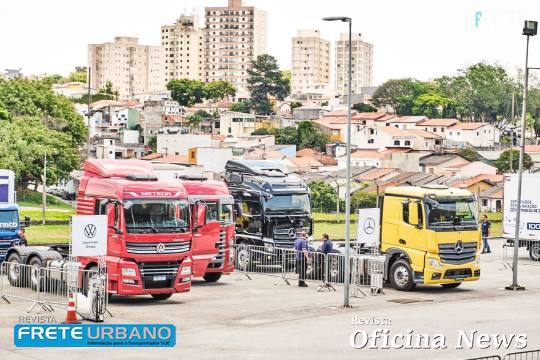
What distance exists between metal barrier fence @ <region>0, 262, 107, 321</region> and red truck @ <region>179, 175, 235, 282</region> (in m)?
4.84

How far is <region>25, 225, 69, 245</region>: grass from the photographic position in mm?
49081

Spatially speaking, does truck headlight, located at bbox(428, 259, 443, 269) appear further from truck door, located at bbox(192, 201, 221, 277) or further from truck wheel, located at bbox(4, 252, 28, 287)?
truck wheel, located at bbox(4, 252, 28, 287)

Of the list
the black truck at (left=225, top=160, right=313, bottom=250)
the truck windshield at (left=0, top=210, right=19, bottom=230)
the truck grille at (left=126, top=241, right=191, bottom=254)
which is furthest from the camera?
the black truck at (left=225, top=160, right=313, bottom=250)

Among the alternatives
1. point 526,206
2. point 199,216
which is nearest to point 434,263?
point 199,216

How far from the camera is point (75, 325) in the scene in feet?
74.9

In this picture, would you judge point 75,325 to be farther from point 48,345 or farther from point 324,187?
point 324,187

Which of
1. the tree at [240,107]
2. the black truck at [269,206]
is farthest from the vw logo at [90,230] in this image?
the tree at [240,107]

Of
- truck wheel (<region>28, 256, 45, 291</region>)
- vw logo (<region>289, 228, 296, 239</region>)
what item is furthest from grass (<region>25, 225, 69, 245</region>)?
truck wheel (<region>28, 256, 45, 291</region>)

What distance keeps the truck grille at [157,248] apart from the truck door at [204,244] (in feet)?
11.9

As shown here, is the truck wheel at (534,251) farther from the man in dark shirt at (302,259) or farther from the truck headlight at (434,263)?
the man in dark shirt at (302,259)

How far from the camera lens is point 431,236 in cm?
3008

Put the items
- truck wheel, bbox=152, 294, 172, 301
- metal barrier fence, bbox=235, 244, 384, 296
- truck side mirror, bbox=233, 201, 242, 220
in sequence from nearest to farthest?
truck wheel, bbox=152, 294, 172, 301 → metal barrier fence, bbox=235, 244, 384, 296 → truck side mirror, bbox=233, 201, 242, 220

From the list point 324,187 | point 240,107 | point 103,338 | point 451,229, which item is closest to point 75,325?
point 103,338

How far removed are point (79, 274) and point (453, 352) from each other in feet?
33.0
